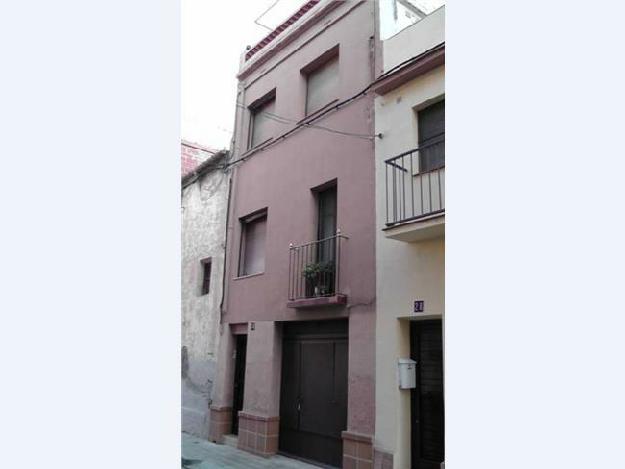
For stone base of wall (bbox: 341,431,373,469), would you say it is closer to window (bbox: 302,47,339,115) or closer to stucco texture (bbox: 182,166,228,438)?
stucco texture (bbox: 182,166,228,438)

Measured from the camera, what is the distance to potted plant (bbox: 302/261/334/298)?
6.87 m

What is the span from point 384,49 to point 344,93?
87cm

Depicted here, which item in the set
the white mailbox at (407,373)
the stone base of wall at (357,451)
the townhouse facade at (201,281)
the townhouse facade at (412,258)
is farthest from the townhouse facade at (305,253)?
the white mailbox at (407,373)

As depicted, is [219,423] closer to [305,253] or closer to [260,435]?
[260,435]

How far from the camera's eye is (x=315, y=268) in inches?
275

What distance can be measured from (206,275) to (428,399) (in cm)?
572

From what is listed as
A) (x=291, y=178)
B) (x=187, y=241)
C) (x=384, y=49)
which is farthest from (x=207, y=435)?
(x=384, y=49)

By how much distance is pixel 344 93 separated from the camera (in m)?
7.51

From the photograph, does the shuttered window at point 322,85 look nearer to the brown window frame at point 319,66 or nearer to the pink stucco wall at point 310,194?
the brown window frame at point 319,66

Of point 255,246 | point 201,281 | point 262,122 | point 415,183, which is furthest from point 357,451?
point 262,122

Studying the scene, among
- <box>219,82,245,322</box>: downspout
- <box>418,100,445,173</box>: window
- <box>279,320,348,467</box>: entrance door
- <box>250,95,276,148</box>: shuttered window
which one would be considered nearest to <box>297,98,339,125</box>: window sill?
<box>250,95,276,148</box>: shuttered window

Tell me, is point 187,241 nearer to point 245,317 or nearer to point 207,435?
point 245,317

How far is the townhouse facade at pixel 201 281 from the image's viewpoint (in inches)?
363

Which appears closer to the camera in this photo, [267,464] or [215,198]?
[267,464]
